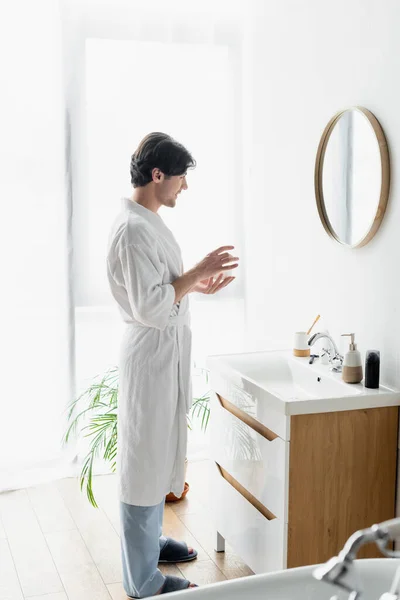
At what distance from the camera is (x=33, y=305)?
3.68 m

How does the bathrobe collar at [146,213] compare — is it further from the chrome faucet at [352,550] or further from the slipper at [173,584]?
the chrome faucet at [352,550]

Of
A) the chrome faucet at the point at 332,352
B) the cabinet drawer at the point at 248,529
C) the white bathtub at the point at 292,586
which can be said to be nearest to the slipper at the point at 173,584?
the cabinet drawer at the point at 248,529

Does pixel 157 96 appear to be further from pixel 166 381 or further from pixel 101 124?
pixel 166 381

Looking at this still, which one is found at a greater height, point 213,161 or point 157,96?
point 157,96

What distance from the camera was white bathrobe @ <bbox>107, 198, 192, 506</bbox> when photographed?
2.47m

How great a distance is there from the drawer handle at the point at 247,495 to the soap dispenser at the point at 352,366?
0.49 m

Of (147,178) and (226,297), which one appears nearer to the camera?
(147,178)

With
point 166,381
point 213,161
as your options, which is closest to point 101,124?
point 213,161

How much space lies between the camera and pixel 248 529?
8.45 feet

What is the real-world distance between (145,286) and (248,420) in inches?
22.6

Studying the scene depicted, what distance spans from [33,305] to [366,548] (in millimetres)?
1985

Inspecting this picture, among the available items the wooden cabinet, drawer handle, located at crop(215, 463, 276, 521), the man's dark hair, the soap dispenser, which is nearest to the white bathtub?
the wooden cabinet

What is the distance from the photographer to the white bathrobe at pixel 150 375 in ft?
8.12

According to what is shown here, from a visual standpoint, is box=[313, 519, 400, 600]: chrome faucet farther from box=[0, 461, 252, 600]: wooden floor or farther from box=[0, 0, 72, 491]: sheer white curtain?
box=[0, 0, 72, 491]: sheer white curtain
